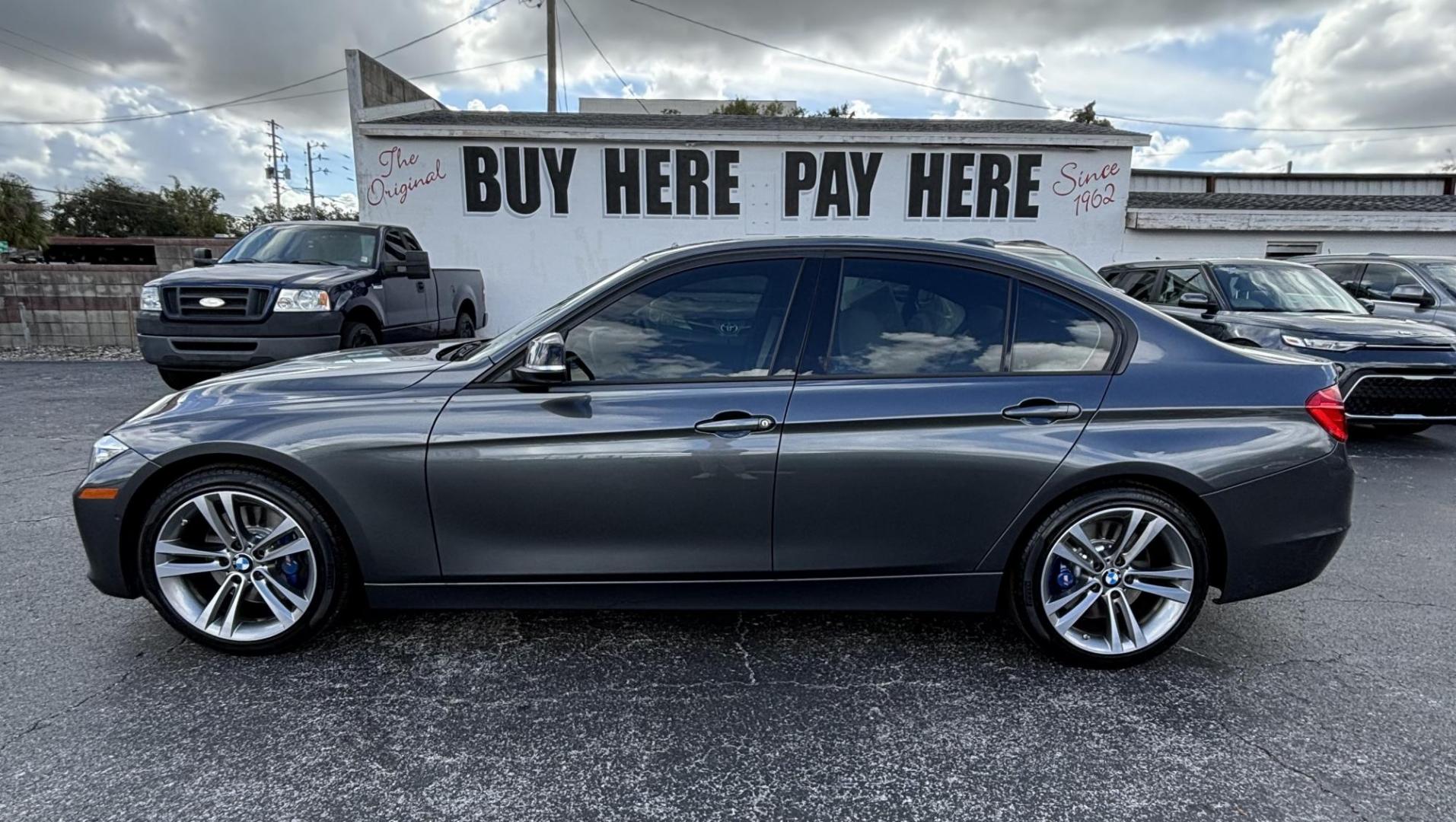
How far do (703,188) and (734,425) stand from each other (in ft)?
35.6

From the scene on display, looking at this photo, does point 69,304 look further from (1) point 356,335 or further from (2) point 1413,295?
(2) point 1413,295

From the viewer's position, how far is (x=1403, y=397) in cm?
593

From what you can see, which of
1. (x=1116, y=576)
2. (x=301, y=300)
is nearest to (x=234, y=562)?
(x=1116, y=576)

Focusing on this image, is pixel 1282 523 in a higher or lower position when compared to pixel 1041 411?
lower

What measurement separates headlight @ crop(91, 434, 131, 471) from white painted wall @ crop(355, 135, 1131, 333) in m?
10.0

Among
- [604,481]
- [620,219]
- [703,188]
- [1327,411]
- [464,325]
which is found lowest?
[604,481]

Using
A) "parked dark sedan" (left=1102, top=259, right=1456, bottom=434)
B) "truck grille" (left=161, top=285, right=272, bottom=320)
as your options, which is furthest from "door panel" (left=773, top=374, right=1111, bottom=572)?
"truck grille" (left=161, top=285, right=272, bottom=320)

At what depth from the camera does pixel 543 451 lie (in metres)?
2.59

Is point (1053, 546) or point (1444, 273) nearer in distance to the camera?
point (1053, 546)

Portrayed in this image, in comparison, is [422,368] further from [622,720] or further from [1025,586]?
[1025,586]

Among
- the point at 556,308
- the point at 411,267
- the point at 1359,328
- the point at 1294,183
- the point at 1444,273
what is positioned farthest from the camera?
the point at 1294,183

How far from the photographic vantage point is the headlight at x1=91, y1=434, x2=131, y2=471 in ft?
8.82

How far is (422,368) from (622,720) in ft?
4.94

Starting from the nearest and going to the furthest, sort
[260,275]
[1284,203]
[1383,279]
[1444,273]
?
[260,275] < [1444,273] < [1383,279] < [1284,203]
